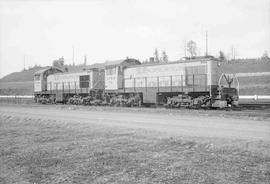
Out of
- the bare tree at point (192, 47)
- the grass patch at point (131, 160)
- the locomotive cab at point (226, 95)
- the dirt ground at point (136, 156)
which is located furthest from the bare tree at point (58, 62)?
the grass patch at point (131, 160)

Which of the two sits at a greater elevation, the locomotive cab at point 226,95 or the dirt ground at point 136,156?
the locomotive cab at point 226,95

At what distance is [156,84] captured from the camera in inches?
817

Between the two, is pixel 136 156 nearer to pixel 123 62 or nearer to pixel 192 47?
pixel 123 62

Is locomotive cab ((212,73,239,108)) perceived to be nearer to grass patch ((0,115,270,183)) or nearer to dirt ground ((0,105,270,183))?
dirt ground ((0,105,270,183))

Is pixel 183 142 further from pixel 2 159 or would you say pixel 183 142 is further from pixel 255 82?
pixel 255 82

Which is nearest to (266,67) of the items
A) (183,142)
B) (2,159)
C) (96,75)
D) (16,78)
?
(96,75)

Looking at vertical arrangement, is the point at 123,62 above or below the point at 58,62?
below

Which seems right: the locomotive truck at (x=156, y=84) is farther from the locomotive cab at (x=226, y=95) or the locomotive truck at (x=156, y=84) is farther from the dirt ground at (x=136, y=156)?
the dirt ground at (x=136, y=156)

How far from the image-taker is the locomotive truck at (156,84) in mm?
18125

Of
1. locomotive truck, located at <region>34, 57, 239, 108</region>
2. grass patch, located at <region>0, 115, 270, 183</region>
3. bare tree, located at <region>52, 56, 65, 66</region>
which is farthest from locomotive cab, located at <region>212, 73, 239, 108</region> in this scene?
bare tree, located at <region>52, 56, 65, 66</region>

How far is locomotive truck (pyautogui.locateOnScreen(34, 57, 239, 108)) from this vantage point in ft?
59.5

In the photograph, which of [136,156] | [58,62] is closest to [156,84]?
[136,156]

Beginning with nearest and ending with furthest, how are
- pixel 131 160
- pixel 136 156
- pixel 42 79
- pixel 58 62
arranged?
pixel 131 160 < pixel 136 156 < pixel 42 79 < pixel 58 62

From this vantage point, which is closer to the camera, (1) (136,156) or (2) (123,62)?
(1) (136,156)
